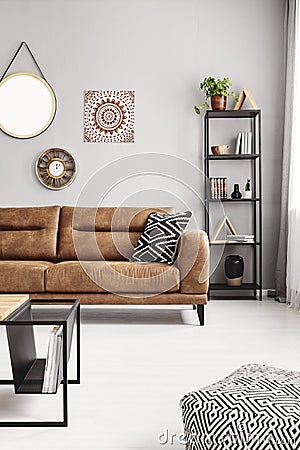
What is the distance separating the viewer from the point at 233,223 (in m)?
5.98

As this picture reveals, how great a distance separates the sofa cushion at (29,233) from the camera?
16.7 ft

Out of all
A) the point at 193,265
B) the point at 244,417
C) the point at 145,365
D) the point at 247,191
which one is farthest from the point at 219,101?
the point at 244,417

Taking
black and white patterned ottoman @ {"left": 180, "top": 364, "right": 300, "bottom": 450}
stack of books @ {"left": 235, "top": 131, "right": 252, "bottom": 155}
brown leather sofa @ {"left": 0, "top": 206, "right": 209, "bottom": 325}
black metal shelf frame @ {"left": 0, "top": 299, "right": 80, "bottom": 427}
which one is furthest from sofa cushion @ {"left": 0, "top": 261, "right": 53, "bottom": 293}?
black and white patterned ottoman @ {"left": 180, "top": 364, "right": 300, "bottom": 450}

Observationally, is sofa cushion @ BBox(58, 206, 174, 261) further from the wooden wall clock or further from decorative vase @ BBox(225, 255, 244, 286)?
decorative vase @ BBox(225, 255, 244, 286)

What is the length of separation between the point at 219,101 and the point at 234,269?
1.51 metres

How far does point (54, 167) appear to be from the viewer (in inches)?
232

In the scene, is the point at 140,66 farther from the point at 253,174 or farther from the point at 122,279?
the point at 122,279

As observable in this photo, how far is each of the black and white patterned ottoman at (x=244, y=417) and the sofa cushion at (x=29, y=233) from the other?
320 cm

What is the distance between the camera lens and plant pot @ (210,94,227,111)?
5668 mm

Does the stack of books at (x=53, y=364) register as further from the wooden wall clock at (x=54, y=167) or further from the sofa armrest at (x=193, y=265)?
the wooden wall clock at (x=54, y=167)

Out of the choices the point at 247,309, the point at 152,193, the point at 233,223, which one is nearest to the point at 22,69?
the point at 152,193

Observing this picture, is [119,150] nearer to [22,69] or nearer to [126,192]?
[126,192]

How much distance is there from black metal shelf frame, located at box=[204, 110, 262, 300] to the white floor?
1.56 ft

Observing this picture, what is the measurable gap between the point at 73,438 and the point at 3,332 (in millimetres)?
2097
